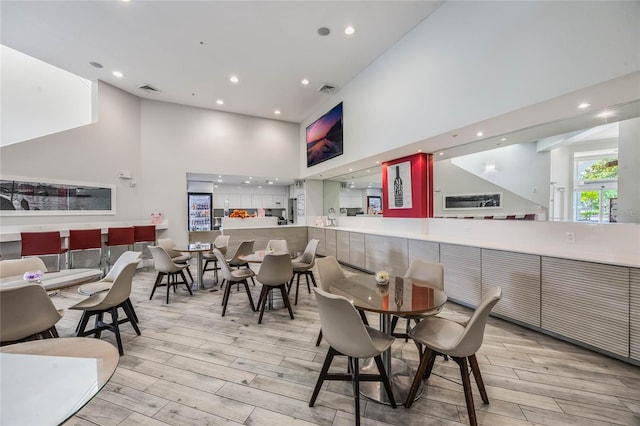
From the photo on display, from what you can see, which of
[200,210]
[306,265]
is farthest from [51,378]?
[200,210]

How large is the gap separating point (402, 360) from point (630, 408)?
1.58m

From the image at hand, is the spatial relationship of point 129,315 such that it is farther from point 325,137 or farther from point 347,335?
point 325,137

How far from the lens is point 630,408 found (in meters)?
1.77

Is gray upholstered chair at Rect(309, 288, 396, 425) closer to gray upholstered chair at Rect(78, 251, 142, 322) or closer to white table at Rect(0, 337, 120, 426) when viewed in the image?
white table at Rect(0, 337, 120, 426)

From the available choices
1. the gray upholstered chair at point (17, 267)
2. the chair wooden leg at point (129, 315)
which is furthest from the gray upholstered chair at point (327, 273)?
the gray upholstered chair at point (17, 267)

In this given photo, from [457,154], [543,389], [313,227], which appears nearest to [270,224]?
[313,227]

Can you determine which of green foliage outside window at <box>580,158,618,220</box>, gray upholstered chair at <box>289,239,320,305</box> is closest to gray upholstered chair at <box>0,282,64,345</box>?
gray upholstered chair at <box>289,239,320,305</box>

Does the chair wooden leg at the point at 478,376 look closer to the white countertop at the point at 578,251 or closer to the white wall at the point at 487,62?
the white countertop at the point at 578,251

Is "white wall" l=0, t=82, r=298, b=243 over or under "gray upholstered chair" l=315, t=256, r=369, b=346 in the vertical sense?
over

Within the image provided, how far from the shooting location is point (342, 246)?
6258 mm

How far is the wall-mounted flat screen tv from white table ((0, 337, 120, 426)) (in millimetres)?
5387

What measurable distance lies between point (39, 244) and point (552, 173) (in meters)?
8.27

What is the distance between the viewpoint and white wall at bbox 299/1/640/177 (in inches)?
81.7

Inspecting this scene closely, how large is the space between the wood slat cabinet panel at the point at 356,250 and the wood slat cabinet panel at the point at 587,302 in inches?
127
